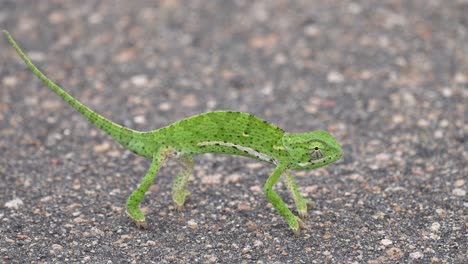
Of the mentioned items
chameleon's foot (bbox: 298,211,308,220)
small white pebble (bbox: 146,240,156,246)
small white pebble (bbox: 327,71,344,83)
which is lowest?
small white pebble (bbox: 146,240,156,246)

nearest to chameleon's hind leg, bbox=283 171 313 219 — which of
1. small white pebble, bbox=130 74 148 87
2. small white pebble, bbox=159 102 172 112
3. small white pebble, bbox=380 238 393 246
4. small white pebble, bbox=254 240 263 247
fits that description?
small white pebble, bbox=254 240 263 247

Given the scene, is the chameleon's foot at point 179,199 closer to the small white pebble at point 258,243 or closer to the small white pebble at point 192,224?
the small white pebble at point 192,224

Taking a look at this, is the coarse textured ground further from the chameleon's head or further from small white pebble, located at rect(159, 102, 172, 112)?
the chameleon's head

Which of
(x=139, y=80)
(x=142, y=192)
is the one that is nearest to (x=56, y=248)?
(x=142, y=192)

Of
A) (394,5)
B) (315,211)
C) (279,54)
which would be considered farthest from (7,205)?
(394,5)

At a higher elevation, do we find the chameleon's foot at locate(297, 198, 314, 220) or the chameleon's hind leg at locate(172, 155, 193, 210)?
the chameleon's hind leg at locate(172, 155, 193, 210)

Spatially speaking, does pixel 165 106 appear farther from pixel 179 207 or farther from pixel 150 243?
pixel 150 243

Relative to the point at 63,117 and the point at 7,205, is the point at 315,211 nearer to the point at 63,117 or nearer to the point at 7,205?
the point at 7,205
